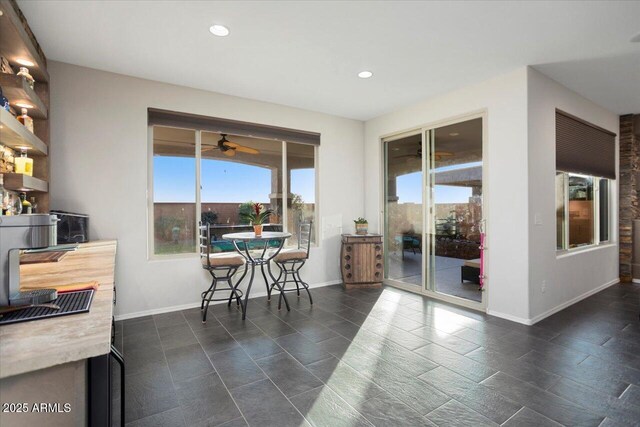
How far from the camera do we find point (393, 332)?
3100mm

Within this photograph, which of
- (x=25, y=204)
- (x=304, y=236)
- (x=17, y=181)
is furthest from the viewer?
(x=304, y=236)

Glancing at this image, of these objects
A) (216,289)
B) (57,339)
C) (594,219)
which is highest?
(594,219)

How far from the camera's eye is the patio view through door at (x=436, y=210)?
3945 mm

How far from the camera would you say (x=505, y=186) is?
3.49 m

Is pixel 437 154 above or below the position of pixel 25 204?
above

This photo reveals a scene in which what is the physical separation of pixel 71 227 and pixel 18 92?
4.12 feet

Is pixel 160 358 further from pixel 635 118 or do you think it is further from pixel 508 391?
pixel 635 118

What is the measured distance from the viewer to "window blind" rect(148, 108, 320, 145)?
12.3 ft

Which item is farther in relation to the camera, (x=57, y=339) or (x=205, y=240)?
(x=205, y=240)

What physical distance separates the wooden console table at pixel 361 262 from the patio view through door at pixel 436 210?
14.2 inches

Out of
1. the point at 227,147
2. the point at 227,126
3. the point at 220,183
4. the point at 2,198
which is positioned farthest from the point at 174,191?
the point at 2,198

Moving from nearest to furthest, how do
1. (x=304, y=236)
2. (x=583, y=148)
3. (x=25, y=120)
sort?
(x=25, y=120)
(x=583, y=148)
(x=304, y=236)

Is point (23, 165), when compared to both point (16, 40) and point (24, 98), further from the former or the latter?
point (16, 40)

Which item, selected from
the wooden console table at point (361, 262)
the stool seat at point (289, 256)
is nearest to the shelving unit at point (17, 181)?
the stool seat at point (289, 256)
